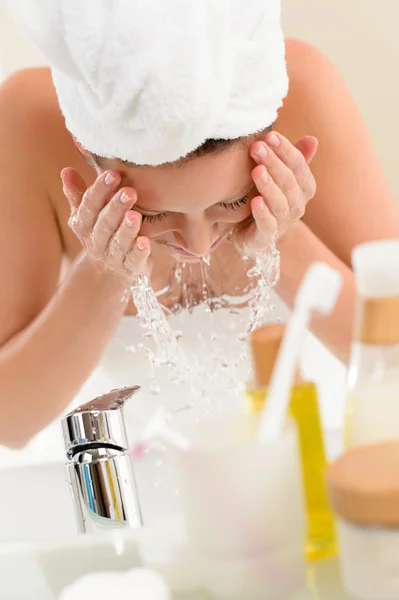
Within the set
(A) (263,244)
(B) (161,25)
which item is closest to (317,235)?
(A) (263,244)

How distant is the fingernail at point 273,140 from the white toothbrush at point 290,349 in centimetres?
37

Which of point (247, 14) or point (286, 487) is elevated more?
point (247, 14)

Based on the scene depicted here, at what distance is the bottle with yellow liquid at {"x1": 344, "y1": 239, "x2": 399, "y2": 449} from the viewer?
349 mm

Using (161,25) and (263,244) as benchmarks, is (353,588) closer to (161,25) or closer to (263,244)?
(161,25)

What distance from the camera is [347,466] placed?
326 mm

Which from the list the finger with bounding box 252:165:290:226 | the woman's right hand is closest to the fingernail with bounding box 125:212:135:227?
the woman's right hand

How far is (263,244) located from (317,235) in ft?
0.78

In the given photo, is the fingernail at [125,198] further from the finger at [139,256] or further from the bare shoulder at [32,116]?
the bare shoulder at [32,116]

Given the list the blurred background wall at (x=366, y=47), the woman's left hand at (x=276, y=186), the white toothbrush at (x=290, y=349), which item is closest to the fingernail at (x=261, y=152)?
the woman's left hand at (x=276, y=186)

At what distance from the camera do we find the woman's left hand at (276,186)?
0.69 metres

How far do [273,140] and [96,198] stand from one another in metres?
0.16

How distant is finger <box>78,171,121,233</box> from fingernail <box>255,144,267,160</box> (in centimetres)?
11

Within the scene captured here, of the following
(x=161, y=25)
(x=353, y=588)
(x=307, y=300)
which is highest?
(x=161, y=25)

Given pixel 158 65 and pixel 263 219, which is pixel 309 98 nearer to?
pixel 263 219
